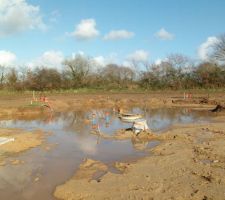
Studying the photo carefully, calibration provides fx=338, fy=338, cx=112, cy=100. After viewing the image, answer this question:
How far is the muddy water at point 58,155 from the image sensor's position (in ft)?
28.0

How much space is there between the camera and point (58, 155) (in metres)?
12.0

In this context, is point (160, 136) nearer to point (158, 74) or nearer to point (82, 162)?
point (82, 162)

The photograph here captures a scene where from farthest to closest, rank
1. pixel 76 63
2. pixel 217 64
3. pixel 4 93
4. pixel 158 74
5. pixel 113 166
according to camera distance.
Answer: pixel 76 63 < pixel 158 74 < pixel 217 64 < pixel 4 93 < pixel 113 166

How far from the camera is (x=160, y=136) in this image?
14703 mm

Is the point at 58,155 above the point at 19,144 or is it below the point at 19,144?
below

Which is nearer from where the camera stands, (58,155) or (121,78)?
(58,155)

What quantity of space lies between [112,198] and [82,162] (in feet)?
11.9

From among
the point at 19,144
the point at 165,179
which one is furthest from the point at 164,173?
the point at 19,144

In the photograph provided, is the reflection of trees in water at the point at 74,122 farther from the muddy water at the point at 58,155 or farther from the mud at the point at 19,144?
the mud at the point at 19,144

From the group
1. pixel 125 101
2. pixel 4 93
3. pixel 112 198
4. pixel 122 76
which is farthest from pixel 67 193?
pixel 122 76

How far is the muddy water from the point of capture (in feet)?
28.0

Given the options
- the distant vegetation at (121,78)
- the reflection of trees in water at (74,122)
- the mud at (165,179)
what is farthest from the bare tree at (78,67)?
the mud at (165,179)

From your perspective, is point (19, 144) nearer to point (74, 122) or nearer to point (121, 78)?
point (74, 122)

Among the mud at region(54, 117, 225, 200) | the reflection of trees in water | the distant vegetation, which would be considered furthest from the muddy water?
the distant vegetation
